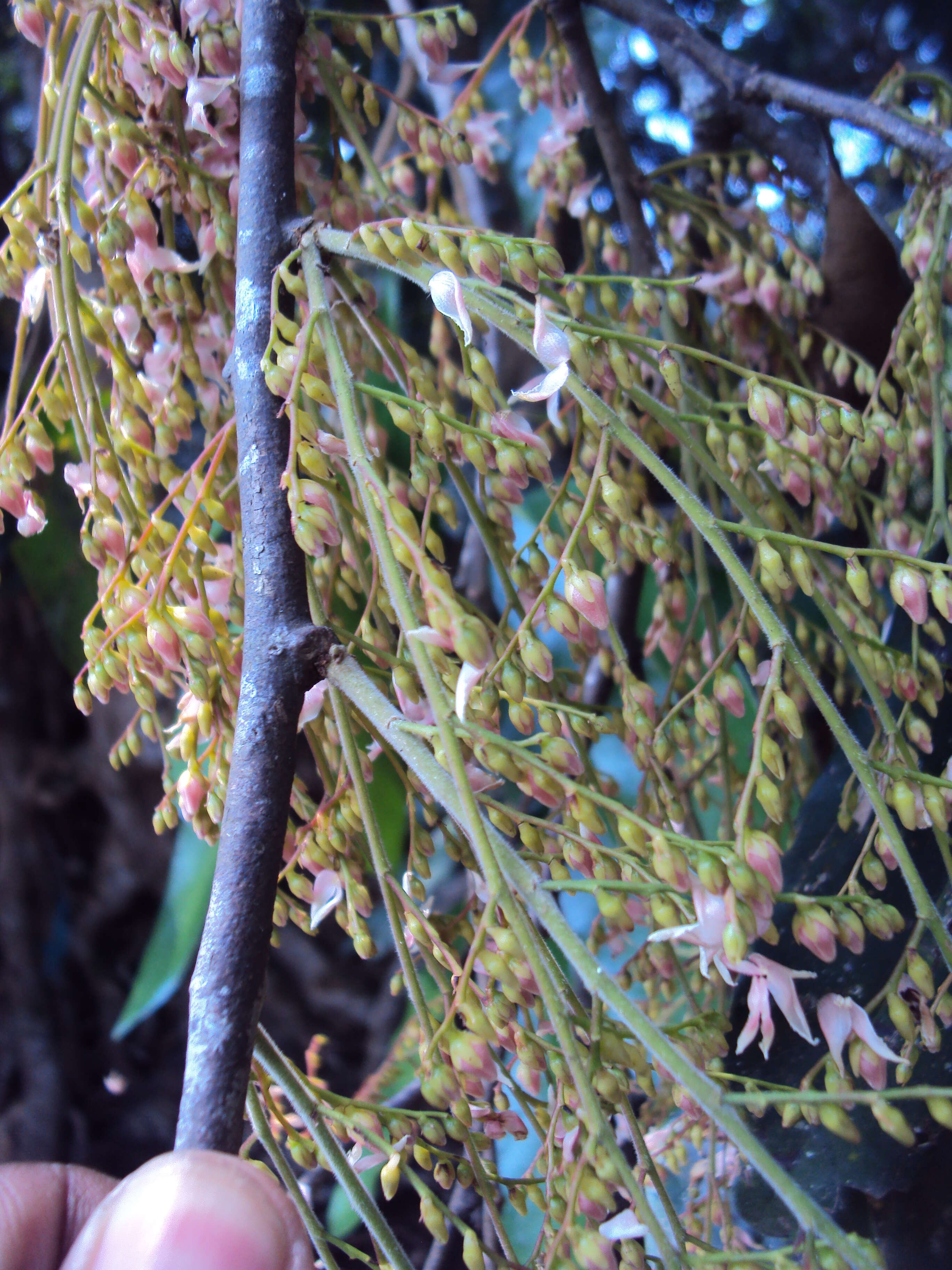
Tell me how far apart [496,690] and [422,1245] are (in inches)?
39.4

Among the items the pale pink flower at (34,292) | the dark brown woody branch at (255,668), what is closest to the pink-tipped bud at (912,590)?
the dark brown woody branch at (255,668)

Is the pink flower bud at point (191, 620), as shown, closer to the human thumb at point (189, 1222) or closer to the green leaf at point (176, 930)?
the human thumb at point (189, 1222)

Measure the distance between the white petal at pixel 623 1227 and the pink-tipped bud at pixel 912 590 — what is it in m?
0.30

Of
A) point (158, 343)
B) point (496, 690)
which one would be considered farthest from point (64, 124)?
point (496, 690)

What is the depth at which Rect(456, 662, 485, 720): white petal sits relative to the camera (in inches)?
13.9

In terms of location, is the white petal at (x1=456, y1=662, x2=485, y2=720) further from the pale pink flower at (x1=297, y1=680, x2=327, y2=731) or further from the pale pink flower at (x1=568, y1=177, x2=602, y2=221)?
the pale pink flower at (x1=568, y1=177, x2=602, y2=221)

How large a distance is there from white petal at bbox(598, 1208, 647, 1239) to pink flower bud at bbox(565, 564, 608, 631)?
257mm

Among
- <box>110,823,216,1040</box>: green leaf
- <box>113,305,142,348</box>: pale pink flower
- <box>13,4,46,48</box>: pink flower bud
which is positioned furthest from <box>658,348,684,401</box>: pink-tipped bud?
<box>110,823,216,1040</box>: green leaf

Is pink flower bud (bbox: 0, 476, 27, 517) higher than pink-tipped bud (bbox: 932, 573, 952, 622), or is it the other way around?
pink flower bud (bbox: 0, 476, 27, 517)

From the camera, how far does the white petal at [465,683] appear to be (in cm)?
35

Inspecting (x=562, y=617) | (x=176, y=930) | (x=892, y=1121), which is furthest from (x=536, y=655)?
(x=176, y=930)

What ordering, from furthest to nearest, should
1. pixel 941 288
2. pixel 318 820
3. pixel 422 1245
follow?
pixel 422 1245, pixel 941 288, pixel 318 820

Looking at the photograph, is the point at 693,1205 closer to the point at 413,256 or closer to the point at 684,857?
the point at 684,857

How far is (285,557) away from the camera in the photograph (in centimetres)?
44
